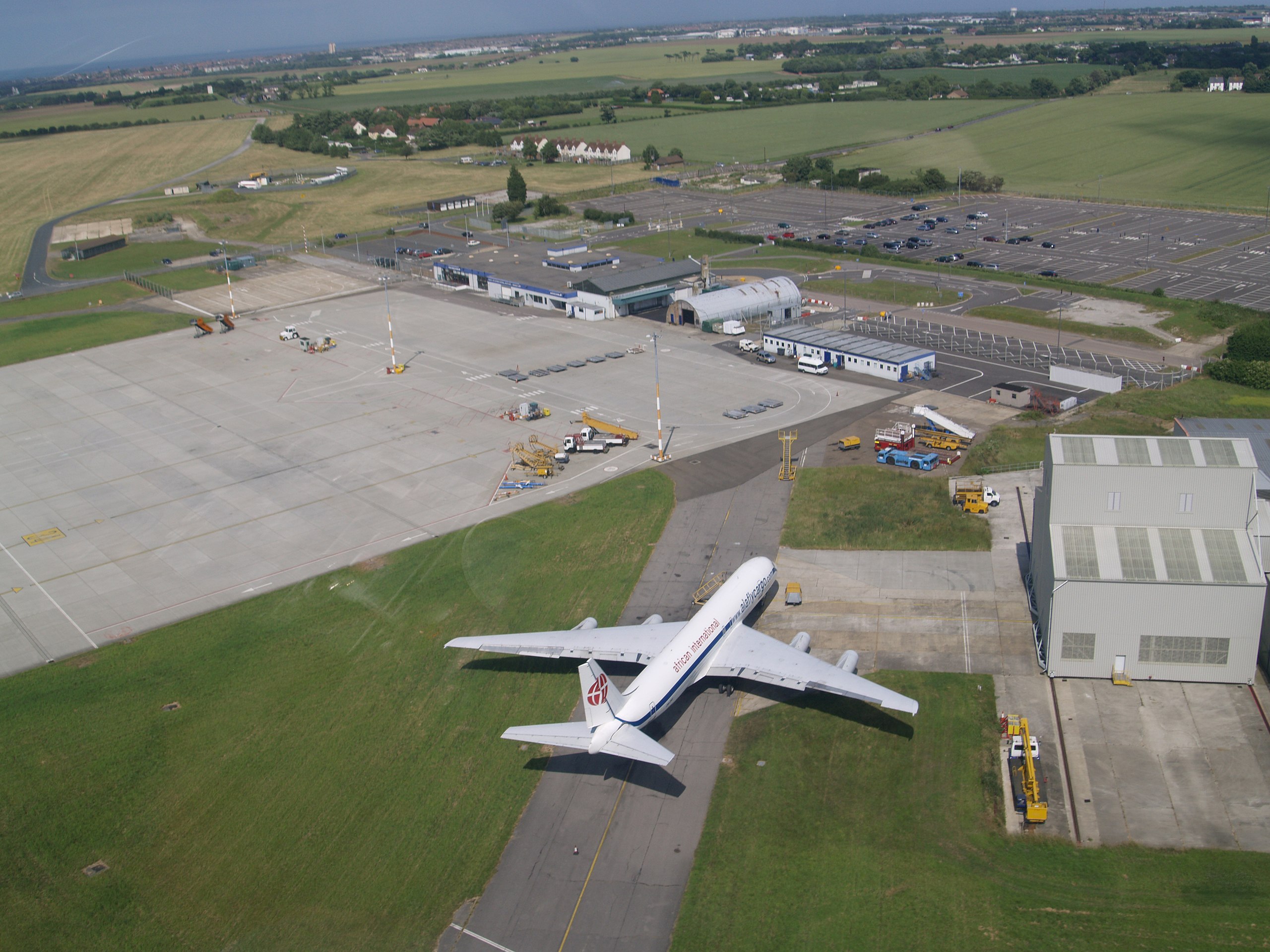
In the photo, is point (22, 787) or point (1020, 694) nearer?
point (22, 787)

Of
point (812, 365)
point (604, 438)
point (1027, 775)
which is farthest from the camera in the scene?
point (812, 365)

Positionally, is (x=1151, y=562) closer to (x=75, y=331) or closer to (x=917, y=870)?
(x=917, y=870)

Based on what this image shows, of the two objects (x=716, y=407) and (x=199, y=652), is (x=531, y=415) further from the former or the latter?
(x=199, y=652)

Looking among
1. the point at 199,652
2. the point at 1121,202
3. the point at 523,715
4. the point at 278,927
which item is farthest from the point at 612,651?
the point at 1121,202

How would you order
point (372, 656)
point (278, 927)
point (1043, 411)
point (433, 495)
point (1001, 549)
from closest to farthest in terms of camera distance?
1. point (278, 927)
2. point (372, 656)
3. point (1001, 549)
4. point (433, 495)
5. point (1043, 411)

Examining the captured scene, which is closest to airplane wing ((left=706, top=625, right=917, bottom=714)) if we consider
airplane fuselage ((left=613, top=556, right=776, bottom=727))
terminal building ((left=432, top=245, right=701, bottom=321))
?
airplane fuselage ((left=613, top=556, right=776, bottom=727))

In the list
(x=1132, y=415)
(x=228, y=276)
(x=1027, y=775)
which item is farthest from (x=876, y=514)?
(x=228, y=276)

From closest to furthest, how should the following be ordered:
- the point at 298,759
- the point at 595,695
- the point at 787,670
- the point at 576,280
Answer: the point at 595,695
the point at 298,759
the point at 787,670
the point at 576,280
